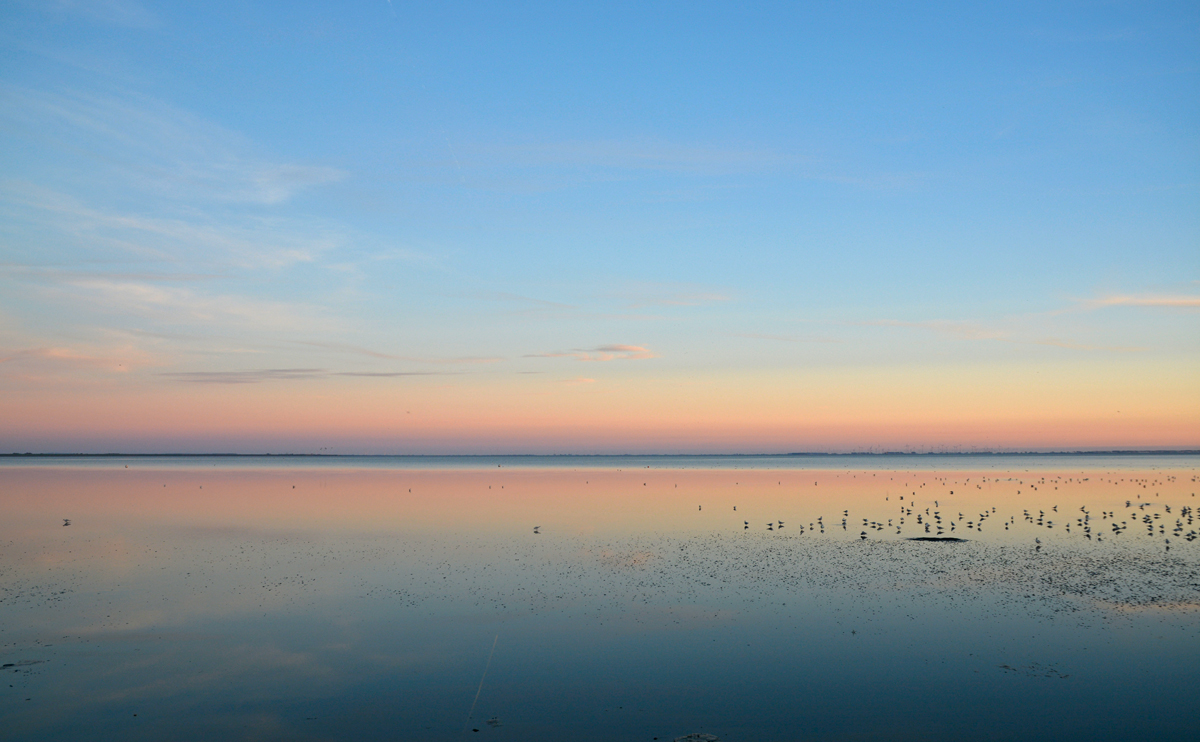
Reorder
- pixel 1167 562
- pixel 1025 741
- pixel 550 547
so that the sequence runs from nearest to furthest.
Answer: pixel 1025 741, pixel 1167 562, pixel 550 547

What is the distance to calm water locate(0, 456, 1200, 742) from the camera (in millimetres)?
15070

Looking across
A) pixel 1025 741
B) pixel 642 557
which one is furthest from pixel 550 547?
pixel 1025 741

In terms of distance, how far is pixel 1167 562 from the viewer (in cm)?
3134

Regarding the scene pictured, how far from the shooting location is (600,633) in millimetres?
21016

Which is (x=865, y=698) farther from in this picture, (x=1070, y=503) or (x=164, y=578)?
(x=1070, y=503)

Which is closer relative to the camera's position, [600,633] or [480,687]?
[480,687]

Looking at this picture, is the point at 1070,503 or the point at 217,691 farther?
the point at 1070,503

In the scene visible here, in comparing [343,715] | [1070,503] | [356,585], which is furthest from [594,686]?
[1070,503]

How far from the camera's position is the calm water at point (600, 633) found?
15.1 metres

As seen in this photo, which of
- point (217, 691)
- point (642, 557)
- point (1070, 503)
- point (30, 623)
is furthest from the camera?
point (1070, 503)

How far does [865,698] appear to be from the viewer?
16125mm

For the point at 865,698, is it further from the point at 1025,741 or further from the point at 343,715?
the point at 343,715

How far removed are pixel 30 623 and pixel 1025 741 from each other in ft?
84.6

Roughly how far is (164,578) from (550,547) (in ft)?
55.0
